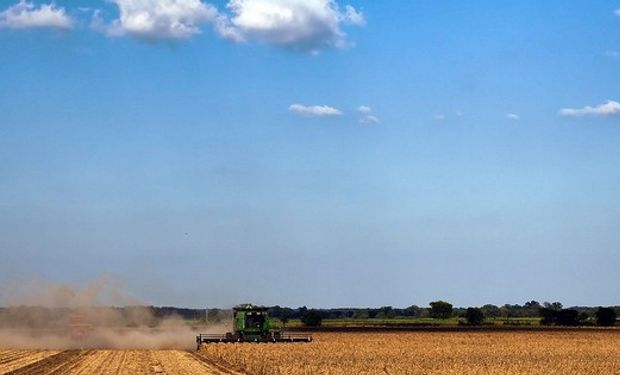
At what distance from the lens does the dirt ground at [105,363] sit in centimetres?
4284

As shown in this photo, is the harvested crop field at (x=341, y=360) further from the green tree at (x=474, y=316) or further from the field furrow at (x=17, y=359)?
the green tree at (x=474, y=316)

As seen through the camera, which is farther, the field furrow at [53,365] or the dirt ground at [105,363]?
the dirt ground at [105,363]

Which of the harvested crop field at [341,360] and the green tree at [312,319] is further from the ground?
the green tree at [312,319]

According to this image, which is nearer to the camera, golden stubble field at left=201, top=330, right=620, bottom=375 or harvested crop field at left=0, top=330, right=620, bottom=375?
golden stubble field at left=201, top=330, right=620, bottom=375

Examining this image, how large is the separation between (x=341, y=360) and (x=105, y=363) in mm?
11405

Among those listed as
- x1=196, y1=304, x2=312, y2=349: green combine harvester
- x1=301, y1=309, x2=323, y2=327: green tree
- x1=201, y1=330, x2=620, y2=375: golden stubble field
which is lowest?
x1=201, y1=330, x2=620, y2=375: golden stubble field

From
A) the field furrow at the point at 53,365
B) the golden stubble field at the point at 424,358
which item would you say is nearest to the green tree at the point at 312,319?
the golden stubble field at the point at 424,358

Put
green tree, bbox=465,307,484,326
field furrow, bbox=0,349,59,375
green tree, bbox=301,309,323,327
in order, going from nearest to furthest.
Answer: field furrow, bbox=0,349,59,375, green tree, bbox=301,309,323,327, green tree, bbox=465,307,484,326

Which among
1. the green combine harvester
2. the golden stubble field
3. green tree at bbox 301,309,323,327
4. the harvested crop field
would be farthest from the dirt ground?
green tree at bbox 301,309,323,327

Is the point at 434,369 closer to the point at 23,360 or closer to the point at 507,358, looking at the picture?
the point at 507,358

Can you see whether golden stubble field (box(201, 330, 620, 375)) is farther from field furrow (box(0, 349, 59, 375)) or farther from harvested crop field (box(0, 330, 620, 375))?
field furrow (box(0, 349, 59, 375))

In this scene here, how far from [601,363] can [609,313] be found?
96.0m

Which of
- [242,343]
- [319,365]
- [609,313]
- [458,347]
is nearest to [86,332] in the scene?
[242,343]

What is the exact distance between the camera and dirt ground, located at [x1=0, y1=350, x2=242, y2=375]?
141 ft
